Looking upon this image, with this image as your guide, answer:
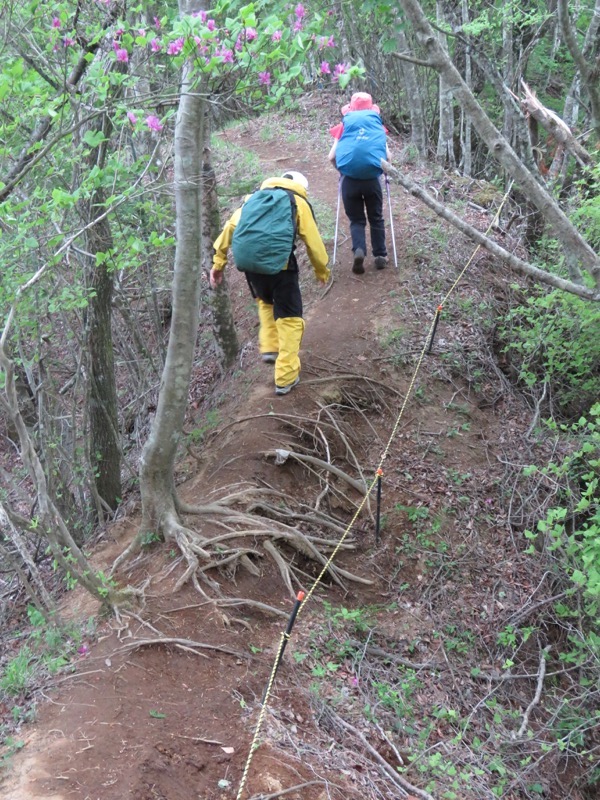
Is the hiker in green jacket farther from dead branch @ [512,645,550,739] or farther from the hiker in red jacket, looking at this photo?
dead branch @ [512,645,550,739]

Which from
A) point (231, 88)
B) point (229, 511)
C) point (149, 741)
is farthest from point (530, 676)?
point (231, 88)

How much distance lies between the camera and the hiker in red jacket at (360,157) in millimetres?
8125

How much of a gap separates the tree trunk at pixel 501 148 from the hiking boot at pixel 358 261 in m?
3.86

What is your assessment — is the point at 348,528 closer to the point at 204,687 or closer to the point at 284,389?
the point at 284,389

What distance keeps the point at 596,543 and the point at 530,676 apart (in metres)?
1.59

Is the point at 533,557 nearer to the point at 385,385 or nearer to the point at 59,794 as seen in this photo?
the point at 385,385

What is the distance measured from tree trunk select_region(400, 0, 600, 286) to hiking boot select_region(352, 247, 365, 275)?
12.7 feet

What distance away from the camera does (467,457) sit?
726 centimetres

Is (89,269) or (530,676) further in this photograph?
(89,269)

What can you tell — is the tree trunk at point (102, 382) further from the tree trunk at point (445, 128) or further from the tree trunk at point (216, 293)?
the tree trunk at point (445, 128)

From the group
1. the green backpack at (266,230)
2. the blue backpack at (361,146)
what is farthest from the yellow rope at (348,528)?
the green backpack at (266,230)

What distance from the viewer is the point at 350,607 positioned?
222 inches


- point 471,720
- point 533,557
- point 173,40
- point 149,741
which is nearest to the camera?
point 149,741

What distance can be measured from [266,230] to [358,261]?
3261 millimetres
